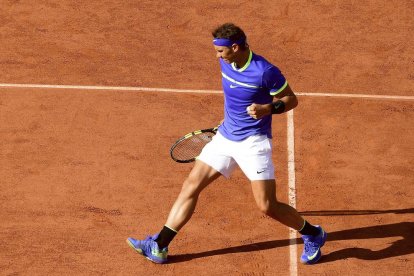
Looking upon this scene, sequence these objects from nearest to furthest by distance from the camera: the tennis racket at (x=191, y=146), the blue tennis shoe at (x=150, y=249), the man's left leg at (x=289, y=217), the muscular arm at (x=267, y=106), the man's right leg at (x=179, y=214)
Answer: the muscular arm at (x=267, y=106)
the man's left leg at (x=289, y=217)
the man's right leg at (x=179, y=214)
the blue tennis shoe at (x=150, y=249)
the tennis racket at (x=191, y=146)

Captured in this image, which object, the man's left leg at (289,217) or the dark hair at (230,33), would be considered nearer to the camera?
the dark hair at (230,33)

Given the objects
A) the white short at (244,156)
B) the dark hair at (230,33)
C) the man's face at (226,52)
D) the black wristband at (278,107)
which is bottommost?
the white short at (244,156)

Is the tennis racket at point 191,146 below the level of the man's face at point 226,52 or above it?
below

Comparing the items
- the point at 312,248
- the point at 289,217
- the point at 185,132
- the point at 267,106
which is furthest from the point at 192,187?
the point at 185,132

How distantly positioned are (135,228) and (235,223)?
3.73 ft

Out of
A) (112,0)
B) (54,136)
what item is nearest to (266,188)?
(54,136)

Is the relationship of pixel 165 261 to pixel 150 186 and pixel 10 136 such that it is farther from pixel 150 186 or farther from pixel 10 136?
pixel 10 136

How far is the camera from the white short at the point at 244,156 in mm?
8930

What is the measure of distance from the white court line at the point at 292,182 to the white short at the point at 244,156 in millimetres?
1124

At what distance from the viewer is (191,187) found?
913cm

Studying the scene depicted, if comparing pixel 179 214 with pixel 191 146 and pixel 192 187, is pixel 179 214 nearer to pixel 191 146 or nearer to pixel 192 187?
pixel 192 187

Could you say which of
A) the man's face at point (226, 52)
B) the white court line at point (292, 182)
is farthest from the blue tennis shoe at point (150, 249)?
the man's face at point (226, 52)

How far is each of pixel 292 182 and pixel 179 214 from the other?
205cm

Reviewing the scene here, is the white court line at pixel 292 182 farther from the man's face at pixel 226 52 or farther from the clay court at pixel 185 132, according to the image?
the man's face at pixel 226 52
